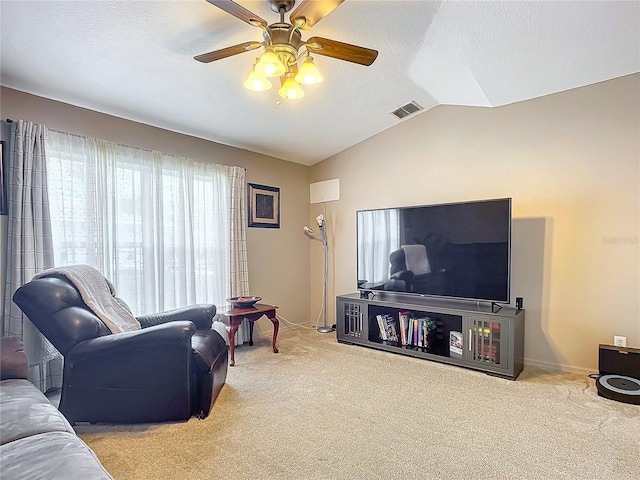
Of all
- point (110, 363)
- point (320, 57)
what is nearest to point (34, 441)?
point (110, 363)

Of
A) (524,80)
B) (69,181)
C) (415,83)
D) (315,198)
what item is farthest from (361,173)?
(69,181)

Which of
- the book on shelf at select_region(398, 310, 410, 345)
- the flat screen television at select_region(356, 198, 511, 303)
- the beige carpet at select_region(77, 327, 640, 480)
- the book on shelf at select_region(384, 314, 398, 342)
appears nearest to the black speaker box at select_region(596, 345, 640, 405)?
the beige carpet at select_region(77, 327, 640, 480)

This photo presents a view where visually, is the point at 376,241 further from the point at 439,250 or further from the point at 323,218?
the point at 323,218

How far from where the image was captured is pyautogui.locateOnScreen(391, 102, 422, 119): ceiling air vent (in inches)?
140

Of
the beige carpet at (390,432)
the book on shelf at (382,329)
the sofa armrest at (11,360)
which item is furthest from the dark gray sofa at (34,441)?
the book on shelf at (382,329)

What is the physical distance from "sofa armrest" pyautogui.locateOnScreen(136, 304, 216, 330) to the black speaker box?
2.97 metres

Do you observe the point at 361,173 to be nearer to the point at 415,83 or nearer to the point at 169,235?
the point at 415,83

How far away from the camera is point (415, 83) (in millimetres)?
3135

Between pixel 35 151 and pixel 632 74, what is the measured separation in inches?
178

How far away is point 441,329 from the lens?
3555mm

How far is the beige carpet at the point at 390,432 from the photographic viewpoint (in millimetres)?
1719

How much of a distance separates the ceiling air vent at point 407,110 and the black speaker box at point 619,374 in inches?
105

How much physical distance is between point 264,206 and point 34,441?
326cm

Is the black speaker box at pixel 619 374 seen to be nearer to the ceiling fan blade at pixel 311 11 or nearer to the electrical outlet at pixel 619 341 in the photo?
the electrical outlet at pixel 619 341
